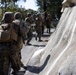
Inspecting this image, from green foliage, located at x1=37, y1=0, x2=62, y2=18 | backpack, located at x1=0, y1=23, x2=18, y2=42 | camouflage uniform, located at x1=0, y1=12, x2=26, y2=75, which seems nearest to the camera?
backpack, located at x1=0, y1=23, x2=18, y2=42

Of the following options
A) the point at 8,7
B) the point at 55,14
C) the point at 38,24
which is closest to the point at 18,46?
the point at 38,24

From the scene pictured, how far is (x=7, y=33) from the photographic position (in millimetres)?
8672

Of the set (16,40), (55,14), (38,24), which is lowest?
(55,14)

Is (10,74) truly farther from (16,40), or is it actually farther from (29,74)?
(16,40)

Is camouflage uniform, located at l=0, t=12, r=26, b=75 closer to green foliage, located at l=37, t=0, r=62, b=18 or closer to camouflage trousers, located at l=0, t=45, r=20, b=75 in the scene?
camouflage trousers, located at l=0, t=45, r=20, b=75

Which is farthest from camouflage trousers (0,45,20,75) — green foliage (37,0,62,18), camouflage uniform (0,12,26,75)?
green foliage (37,0,62,18)

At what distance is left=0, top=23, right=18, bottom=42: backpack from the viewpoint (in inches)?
341

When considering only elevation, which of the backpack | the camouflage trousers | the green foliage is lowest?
the green foliage

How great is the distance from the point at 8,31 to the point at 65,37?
154cm

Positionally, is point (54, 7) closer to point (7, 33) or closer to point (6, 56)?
point (6, 56)

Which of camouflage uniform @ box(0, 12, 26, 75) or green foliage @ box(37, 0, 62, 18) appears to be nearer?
camouflage uniform @ box(0, 12, 26, 75)

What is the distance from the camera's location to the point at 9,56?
9.08 metres

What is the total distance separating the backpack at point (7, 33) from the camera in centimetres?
866

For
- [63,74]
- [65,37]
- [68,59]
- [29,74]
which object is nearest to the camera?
[63,74]
